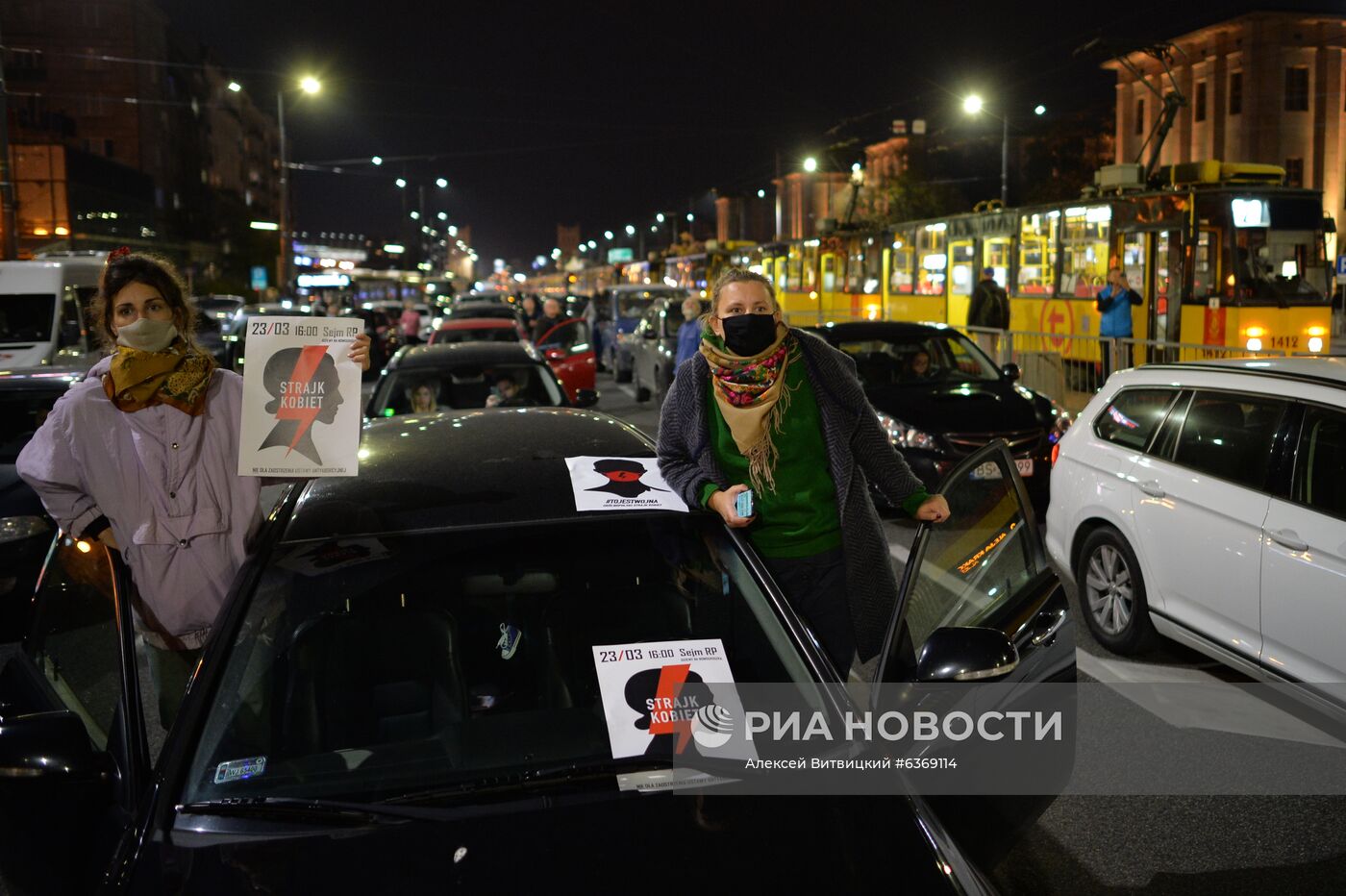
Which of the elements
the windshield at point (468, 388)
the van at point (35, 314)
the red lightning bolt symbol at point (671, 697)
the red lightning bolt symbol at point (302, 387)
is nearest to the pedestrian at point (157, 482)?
the red lightning bolt symbol at point (302, 387)

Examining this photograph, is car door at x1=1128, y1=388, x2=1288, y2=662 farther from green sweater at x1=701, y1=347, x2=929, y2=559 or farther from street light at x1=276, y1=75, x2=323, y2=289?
street light at x1=276, y1=75, x2=323, y2=289

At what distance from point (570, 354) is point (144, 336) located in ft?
47.0

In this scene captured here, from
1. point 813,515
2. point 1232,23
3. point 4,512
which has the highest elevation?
point 1232,23

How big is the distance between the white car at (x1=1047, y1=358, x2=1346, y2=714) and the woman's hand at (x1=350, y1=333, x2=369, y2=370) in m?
3.73

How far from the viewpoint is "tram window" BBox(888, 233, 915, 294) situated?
28312mm

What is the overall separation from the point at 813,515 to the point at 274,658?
1679 millimetres

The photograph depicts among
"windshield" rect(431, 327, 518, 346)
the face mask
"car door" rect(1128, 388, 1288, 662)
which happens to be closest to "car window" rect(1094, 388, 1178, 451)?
"car door" rect(1128, 388, 1288, 662)

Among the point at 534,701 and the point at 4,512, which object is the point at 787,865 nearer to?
the point at 534,701

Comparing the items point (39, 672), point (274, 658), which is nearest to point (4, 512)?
point (39, 672)

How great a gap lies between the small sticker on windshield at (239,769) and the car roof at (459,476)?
0.63 meters

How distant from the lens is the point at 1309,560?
200 inches

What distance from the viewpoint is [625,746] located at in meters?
2.80

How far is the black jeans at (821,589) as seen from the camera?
3.93 metres

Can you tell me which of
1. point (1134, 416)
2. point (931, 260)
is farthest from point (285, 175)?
point (1134, 416)
